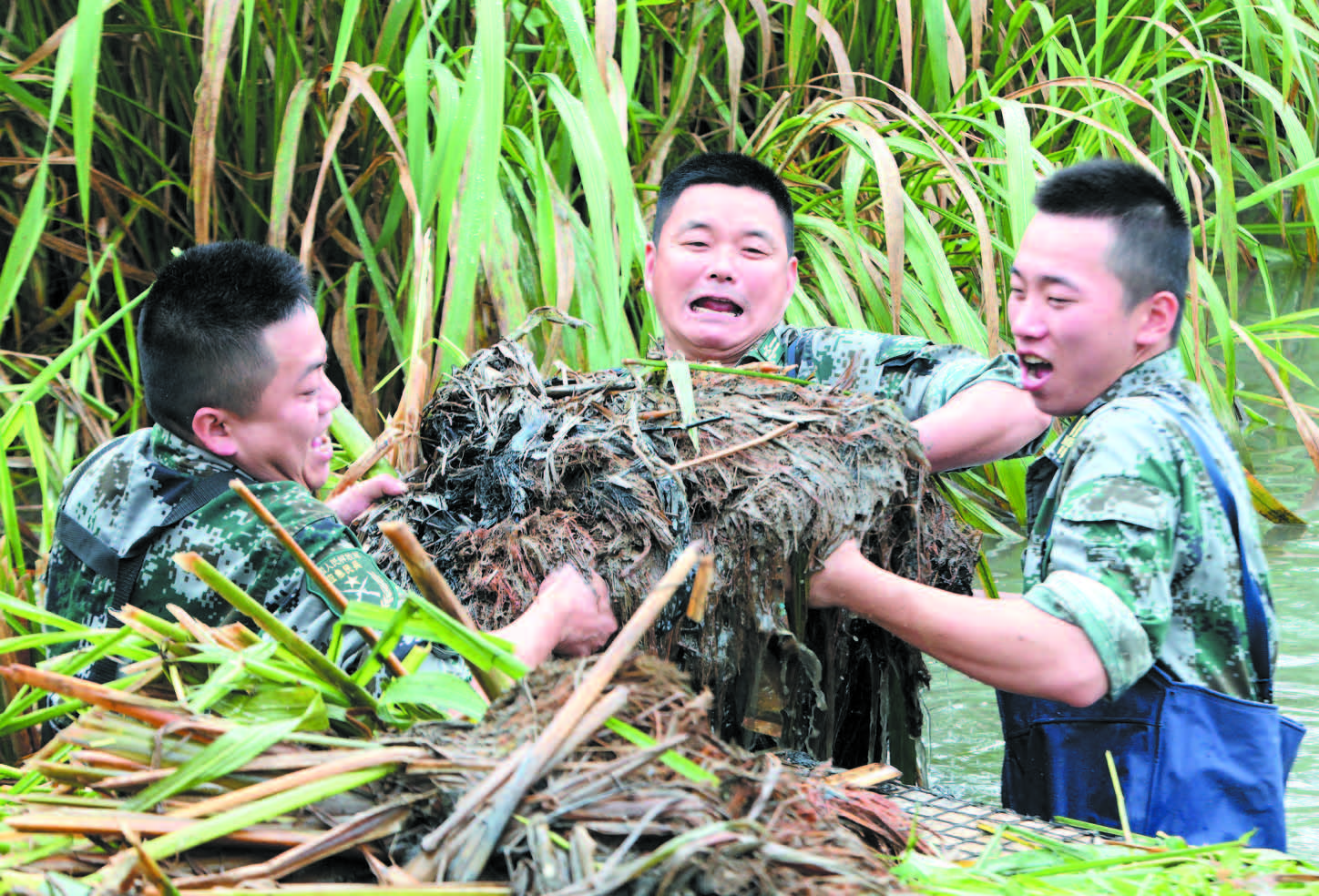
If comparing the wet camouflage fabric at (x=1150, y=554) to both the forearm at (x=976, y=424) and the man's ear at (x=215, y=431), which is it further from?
the man's ear at (x=215, y=431)

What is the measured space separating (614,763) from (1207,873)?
64 centimetres

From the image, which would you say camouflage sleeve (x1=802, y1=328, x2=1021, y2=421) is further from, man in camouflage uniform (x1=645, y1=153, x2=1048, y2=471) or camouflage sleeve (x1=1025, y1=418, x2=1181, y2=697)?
camouflage sleeve (x1=1025, y1=418, x2=1181, y2=697)

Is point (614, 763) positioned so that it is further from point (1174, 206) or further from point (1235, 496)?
point (1174, 206)

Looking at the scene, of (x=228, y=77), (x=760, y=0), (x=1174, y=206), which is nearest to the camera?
(x=1174, y=206)

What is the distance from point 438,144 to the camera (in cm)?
266

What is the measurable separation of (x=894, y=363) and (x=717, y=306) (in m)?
A: 0.35

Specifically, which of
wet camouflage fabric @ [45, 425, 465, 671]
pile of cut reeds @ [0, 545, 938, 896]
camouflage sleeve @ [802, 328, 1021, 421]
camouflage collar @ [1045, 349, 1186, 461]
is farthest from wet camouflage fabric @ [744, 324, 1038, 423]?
pile of cut reeds @ [0, 545, 938, 896]

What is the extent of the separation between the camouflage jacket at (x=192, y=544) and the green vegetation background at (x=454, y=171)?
0.74 meters

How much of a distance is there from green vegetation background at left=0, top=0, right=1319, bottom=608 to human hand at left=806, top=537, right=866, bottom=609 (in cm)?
103

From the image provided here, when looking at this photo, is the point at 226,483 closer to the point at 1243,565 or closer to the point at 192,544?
the point at 192,544

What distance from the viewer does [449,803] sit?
3.37 ft

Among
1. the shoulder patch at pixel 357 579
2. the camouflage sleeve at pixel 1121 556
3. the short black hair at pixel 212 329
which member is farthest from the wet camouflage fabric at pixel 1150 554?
the short black hair at pixel 212 329

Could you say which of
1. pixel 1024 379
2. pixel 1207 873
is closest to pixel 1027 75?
pixel 1024 379

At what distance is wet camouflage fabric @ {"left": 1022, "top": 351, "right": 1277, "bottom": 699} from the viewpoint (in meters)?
1.66
